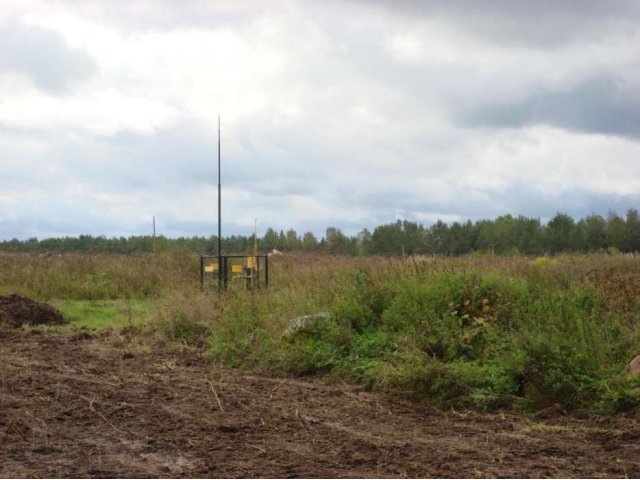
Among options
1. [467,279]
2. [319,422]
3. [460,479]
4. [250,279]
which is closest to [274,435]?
[319,422]

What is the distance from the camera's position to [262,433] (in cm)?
719

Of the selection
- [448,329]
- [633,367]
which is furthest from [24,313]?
[633,367]

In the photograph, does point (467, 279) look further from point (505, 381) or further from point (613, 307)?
point (505, 381)

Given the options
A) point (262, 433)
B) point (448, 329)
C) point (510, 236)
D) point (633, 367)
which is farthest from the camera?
point (510, 236)

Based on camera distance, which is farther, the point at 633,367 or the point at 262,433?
the point at 633,367

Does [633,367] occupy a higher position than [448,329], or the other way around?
[448,329]

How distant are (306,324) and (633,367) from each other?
16.0ft

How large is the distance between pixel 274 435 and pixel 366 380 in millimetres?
2757

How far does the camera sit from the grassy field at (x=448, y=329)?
871cm

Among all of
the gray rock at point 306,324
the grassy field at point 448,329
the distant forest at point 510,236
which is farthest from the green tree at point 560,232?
the gray rock at point 306,324

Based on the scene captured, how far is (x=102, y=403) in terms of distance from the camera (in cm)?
851

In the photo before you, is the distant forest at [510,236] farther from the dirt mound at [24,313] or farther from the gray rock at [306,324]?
the gray rock at [306,324]

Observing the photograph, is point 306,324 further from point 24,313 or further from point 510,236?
point 510,236

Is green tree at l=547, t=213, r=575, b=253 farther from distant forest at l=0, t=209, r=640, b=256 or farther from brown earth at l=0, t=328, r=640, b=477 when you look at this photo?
brown earth at l=0, t=328, r=640, b=477
